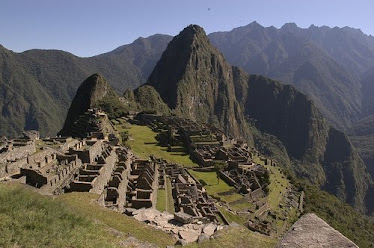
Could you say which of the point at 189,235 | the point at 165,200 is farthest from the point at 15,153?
the point at 189,235

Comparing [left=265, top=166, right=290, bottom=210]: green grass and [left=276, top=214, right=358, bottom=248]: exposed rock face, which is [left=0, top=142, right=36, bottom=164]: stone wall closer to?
[left=276, top=214, right=358, bottom=248]: exposed rock face

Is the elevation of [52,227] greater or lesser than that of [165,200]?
greater

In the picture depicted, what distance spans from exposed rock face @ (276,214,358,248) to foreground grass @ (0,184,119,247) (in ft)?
16.2

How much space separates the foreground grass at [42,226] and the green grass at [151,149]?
135ft

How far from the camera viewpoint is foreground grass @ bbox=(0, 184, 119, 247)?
9320mm

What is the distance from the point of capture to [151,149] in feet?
207

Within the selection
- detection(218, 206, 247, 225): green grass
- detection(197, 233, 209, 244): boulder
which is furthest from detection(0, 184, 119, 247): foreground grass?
detection(218, 206, 247, 225): green grass

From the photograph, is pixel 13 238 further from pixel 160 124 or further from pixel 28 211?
pixel 160 124

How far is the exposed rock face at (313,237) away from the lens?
7293 millimetres

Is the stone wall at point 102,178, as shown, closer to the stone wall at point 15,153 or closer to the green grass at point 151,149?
the stone wall at point 15,153

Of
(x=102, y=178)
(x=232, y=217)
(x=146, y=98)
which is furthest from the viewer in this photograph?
(x=146, y=98)

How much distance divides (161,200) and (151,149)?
34876 mm

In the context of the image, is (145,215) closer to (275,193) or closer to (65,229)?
(65,229)

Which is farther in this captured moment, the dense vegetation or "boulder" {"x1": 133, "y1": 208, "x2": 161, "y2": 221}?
the dense vegetation
